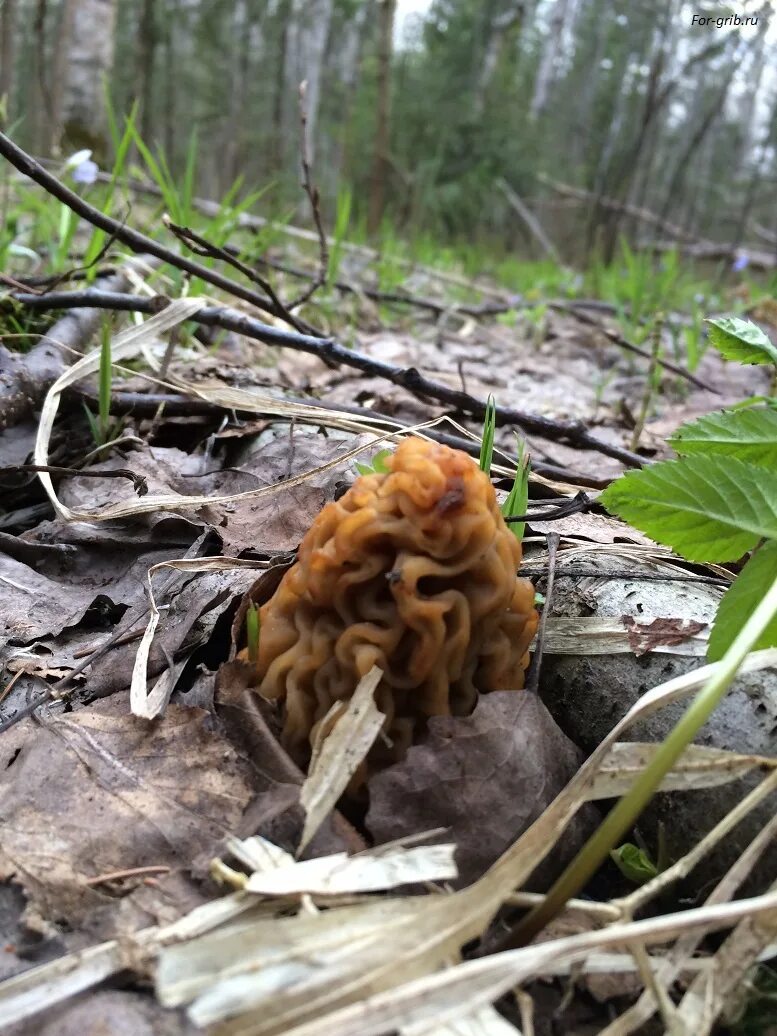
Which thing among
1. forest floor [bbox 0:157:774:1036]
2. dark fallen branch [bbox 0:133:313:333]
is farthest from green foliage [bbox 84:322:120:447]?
dark fallen branch [bbox 0:133:313:333]

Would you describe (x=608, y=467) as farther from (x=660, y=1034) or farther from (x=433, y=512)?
(x=660, y=1034)

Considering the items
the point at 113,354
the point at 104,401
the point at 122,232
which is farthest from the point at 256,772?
the point at 122,232

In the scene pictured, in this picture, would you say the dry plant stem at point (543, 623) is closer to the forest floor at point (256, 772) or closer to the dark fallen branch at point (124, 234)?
the forest floor at point (256, 772)

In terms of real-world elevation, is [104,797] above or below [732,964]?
below

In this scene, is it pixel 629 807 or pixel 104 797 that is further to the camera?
pixel 104 797

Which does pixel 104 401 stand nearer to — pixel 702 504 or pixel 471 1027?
pixel 702 504

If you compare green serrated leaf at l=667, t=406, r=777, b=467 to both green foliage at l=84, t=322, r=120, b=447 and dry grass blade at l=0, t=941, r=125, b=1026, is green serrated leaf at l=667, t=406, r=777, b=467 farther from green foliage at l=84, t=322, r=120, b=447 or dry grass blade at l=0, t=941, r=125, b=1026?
green foliage at l=84, t=322, r=120, b=447
